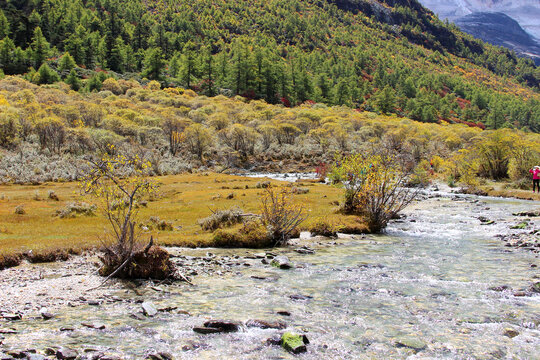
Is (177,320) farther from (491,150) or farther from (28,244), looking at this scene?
(491,150)

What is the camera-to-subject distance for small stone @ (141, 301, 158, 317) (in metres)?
9.43

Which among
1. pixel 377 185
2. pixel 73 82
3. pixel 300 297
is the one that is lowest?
pixel 300 297

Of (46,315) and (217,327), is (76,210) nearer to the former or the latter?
(46,315)

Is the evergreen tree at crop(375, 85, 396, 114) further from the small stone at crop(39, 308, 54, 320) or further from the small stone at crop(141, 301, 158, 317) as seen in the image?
the small stone at crop(39, 308, 54, 320)

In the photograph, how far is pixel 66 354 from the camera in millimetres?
7012

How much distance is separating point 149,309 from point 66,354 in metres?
2.67

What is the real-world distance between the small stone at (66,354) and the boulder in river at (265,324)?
3.89 meters

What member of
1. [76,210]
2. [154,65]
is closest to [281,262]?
[76,210]

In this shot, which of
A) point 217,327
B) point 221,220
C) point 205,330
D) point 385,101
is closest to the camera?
point 205,330

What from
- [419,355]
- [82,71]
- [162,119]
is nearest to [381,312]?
[419,355]

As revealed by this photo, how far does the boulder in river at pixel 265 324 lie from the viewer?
894cm

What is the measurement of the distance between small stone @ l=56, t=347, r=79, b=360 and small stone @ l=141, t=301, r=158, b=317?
233 centimetres

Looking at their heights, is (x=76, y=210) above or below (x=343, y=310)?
above

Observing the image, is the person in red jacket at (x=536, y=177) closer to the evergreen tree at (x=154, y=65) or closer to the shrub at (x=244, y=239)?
the shrub at (x=244, y=239)
